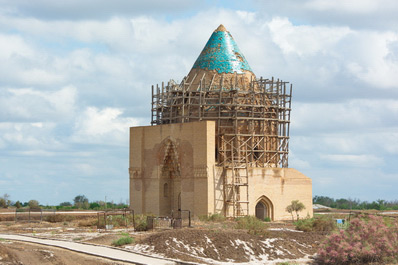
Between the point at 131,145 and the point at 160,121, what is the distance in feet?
7.85

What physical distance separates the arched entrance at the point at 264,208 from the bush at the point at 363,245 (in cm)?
1324

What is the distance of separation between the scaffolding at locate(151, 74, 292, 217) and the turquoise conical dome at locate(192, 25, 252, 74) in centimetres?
79

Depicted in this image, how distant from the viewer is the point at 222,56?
3712 centimetres

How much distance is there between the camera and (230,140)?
34500 mm

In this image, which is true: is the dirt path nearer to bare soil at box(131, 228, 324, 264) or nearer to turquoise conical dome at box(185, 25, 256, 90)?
bare soil at box(131, 228, 324, 264)

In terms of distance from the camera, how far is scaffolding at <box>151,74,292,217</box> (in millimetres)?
33344

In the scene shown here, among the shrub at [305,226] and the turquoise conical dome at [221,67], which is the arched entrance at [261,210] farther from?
the turquoise conical dome at [221,67]

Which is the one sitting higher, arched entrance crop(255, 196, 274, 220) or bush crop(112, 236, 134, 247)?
arched entrance crop(255, 196, 274, 220)

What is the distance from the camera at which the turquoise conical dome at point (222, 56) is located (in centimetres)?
3672

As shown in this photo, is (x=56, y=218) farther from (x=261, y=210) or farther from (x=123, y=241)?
(x=123, y=241)

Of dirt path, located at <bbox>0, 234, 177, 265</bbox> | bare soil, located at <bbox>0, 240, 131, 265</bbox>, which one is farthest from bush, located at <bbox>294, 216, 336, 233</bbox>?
bare soil, located at <bbox>0, 240, 131, 265</bbox>

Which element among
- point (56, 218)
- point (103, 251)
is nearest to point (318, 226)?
point (103, 251)

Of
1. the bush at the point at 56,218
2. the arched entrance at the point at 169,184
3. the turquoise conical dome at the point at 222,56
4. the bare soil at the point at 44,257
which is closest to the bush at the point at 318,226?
the arched entrance at the point at 169,184

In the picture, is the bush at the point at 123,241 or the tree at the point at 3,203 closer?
the bush at the point at 123,241
